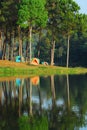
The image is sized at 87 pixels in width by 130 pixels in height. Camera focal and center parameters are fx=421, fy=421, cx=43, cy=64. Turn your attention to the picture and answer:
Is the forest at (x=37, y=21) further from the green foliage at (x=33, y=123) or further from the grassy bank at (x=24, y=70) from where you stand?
the green foliage at (x=33, y=123)

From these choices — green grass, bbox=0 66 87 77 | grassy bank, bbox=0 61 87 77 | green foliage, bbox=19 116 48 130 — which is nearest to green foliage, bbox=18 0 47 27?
grassy bank, bbox=0 61 87 77

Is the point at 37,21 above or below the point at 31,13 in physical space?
below

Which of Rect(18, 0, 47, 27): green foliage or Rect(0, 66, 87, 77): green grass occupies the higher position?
Rect(18, 0, 47, 27): green foliage

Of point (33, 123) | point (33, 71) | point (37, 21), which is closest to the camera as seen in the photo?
point (33, 123)

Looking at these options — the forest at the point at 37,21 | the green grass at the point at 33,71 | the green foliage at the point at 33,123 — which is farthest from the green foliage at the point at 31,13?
the green foliage at the point at 33,123

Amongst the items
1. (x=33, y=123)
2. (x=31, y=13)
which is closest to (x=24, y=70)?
(x=31, y=13)

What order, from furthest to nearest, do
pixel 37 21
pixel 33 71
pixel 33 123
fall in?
1. pixel 37 21
2. pixel 33 71
3. pixel 33 123

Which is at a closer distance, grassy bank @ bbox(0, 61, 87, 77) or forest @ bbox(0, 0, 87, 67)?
grassy bank @ bbox(0, 61, 87, 77)

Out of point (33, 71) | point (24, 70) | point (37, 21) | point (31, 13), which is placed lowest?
point (33, 71)

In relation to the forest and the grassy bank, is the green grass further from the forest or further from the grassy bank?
the forest

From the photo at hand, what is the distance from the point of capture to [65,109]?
25.7 m

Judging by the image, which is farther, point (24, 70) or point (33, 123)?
point (24, 70)

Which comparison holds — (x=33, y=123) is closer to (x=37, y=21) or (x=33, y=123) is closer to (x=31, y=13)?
(x=31, y=13)

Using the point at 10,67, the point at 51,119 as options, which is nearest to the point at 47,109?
the point at 51,119
